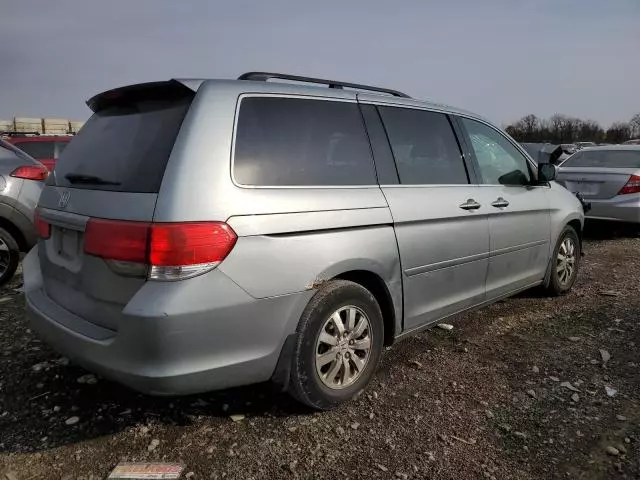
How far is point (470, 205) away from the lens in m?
3.64

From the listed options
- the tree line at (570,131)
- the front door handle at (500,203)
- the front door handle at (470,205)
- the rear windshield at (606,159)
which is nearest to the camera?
the front door handle at (470,205)

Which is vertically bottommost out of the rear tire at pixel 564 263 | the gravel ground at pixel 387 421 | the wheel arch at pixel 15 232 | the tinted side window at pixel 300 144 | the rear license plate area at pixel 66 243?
the gravel ground at pixel 387 421

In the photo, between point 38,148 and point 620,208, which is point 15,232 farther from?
point 620,208

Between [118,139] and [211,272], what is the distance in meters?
1.00

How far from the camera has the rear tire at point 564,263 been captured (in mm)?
→ 4879

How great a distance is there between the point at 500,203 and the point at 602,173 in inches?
208

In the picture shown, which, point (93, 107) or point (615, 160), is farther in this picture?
point (615, 160)

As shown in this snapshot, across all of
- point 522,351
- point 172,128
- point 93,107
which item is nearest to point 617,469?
point 522,351

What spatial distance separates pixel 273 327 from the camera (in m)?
2.48

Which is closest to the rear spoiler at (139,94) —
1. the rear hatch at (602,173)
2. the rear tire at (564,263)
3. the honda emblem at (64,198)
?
the honda emblem at (64,198)

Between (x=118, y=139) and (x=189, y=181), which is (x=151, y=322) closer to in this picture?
(x=189, y=181)

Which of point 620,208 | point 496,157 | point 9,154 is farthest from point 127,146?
point 620,208

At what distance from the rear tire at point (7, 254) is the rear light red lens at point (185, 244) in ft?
12.6

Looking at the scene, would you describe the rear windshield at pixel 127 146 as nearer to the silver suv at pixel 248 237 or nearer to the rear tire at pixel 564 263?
the silver suv at pixel 248 237
